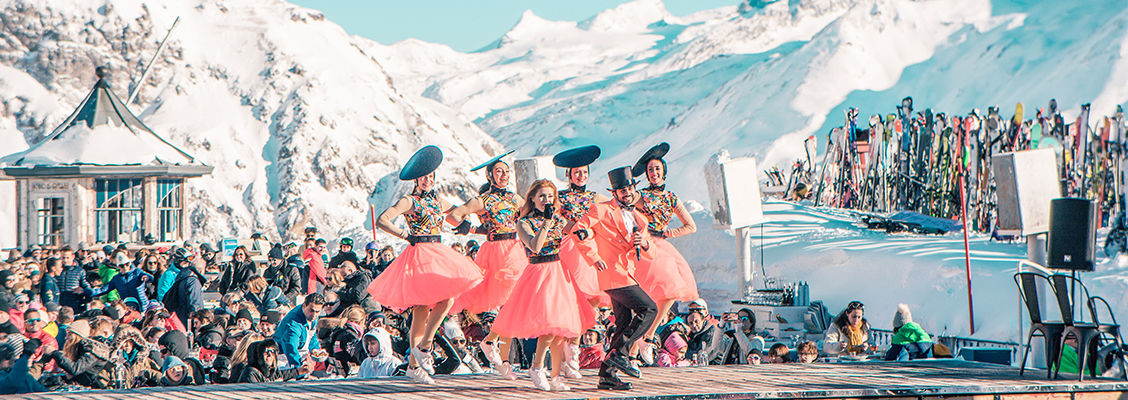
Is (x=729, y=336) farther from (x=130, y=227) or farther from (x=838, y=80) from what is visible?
(x=838, y=80)

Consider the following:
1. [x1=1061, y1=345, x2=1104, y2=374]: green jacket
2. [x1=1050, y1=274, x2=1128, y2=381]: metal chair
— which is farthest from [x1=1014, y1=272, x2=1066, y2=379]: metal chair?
[x1=1061, y1=345, x2=1104, y2=374]: green jacket

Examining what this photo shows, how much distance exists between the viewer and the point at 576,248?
644 centimetres

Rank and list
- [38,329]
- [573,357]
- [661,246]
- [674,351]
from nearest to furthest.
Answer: [573,357], [661,246], [38,329], [674,351]

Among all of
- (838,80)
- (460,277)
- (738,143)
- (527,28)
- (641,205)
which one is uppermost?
(527,28)

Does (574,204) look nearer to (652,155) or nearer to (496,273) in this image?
(496,273)

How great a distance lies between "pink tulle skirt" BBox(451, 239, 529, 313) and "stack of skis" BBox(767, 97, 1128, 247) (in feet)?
41.8

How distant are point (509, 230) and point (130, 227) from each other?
44.1ft

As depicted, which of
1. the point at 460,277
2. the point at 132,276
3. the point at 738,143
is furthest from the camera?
the point at 738,143

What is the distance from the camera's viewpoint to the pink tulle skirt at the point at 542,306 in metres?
5.98

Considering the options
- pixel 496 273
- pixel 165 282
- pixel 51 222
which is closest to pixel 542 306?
pixel 496 273

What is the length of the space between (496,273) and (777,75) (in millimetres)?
76156

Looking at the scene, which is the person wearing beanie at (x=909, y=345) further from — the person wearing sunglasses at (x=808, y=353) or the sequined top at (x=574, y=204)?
the sequined top at (x=574, y=204)

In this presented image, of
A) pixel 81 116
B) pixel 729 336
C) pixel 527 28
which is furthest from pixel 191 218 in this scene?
pixel 527 28

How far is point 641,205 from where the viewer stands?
733 centimetres
